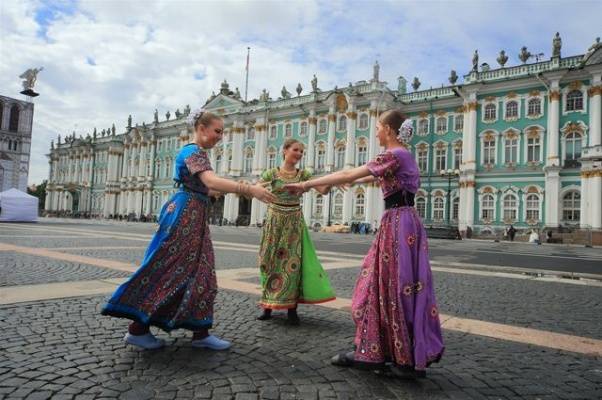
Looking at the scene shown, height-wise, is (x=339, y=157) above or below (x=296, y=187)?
above

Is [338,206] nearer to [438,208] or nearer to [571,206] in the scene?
[438,208]

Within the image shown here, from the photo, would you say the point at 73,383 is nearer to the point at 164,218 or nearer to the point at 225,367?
the point at 225,367

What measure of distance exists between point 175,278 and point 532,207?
109ft

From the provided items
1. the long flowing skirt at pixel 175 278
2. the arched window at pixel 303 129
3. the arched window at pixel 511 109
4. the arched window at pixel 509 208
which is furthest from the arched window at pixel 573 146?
the long flowing skirt at pixel 175 278

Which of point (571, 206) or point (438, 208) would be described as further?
point (438, 208)

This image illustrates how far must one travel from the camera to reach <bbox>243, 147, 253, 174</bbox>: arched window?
48.0m

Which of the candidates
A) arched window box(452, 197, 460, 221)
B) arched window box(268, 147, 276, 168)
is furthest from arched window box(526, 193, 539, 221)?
arched window box(268, 147, 276, 168)

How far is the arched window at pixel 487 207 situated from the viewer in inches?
1289

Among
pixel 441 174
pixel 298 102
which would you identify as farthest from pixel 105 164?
pixel 441 174

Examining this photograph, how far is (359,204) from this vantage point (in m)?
39.1

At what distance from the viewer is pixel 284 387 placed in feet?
8.56

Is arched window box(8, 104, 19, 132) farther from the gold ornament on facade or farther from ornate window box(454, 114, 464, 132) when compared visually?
the gold ornament on facade

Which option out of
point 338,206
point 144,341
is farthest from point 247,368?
point 338,206

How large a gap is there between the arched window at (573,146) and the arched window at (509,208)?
4501 millimetres
